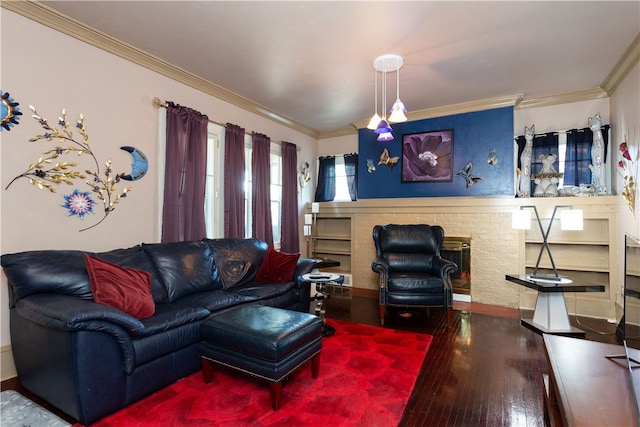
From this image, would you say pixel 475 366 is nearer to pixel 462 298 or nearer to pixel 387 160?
pixel 462 298

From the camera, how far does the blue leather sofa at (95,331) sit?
67.6 inches

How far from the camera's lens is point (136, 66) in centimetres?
305

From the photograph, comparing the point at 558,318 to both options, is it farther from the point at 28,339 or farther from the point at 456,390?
→ the point at 28,339

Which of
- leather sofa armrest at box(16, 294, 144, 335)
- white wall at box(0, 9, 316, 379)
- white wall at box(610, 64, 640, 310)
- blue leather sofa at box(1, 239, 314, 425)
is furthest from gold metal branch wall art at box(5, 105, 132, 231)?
white wall at box(610, 64, 640, 310)

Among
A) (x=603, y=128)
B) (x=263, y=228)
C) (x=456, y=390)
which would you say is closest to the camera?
(x=456, y=390)

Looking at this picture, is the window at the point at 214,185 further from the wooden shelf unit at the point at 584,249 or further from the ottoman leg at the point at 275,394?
the wooden shelf unit at the point at 584,249

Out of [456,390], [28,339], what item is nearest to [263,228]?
[28,339]

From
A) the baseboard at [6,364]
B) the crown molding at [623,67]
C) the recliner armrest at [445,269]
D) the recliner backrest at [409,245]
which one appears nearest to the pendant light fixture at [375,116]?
the recliner backrest at [409,245]

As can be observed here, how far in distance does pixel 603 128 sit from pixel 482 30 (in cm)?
246

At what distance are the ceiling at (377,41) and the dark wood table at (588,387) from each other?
2.38m

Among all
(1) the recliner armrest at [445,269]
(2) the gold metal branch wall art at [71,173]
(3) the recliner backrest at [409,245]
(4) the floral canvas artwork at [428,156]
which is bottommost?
(1) the recliner armrest at [445,269]

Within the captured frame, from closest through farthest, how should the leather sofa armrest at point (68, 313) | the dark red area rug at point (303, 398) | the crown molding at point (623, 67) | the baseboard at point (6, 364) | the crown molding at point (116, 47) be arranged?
1. the leather sofa armrest at point (68, 313)
2. the dark red area rug at point (303, 398)
3. the baseboard at point (6, 364)
4. the crown molding at point (116, 47)
5. the crown molding at point (623, 67)

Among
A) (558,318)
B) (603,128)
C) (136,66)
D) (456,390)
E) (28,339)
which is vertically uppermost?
(136,66)

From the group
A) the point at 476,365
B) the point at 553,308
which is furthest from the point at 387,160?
the point at 476,365
